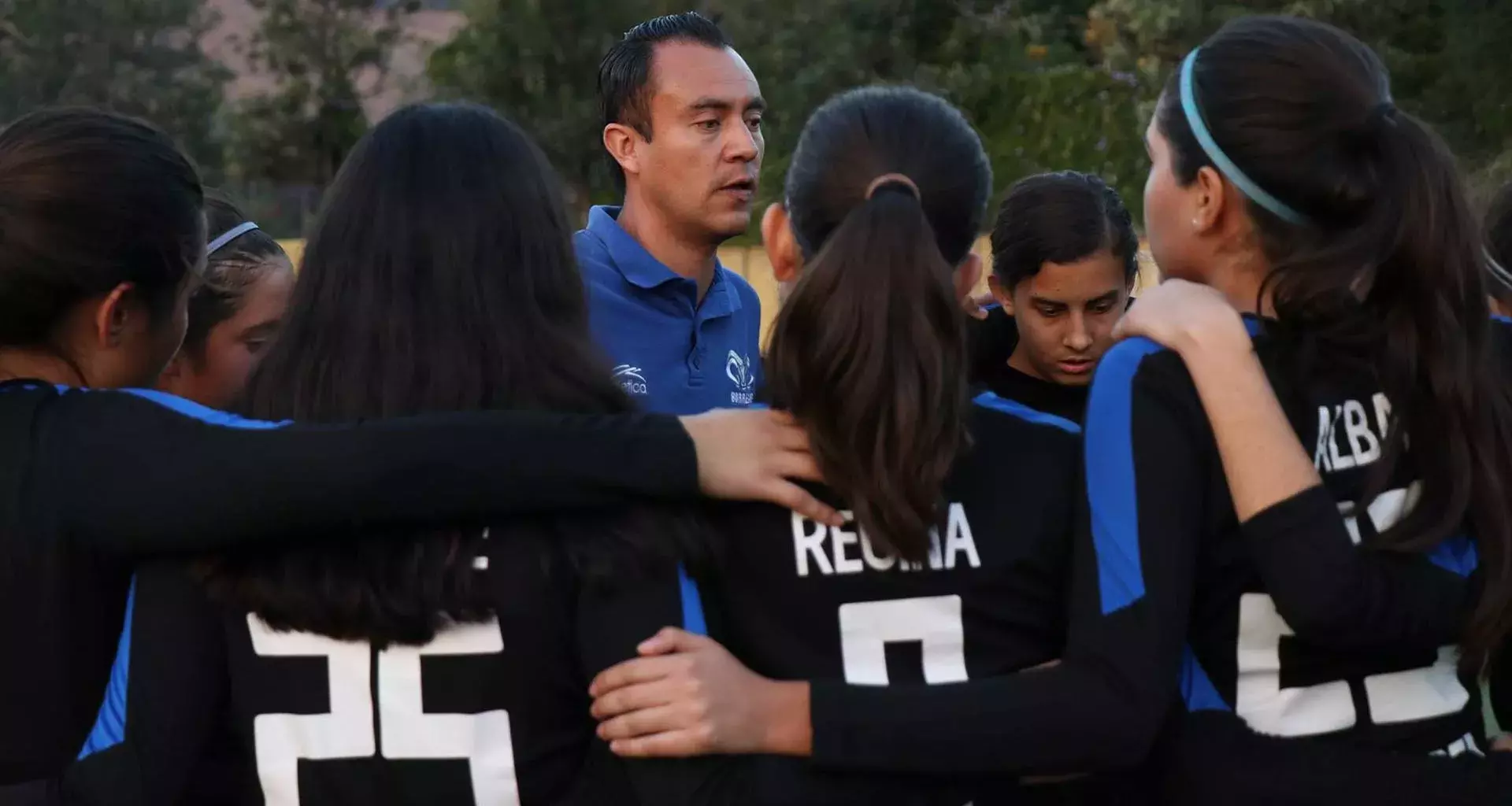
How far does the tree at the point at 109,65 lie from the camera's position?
3303cm

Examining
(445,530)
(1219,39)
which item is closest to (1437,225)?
(1219,39)

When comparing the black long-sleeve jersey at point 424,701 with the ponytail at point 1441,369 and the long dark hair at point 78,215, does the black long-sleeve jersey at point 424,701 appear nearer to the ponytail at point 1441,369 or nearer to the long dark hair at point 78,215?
the long dark hair at point 78,215

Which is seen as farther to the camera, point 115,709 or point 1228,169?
point 1228,169

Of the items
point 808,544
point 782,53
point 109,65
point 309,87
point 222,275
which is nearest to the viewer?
point 808,544

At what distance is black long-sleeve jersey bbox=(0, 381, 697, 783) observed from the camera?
5.76 ft

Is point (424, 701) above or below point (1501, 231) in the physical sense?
below

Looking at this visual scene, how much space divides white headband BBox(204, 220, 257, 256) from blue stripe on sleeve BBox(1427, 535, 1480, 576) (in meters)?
2.03

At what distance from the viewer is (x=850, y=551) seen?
1.84 metres

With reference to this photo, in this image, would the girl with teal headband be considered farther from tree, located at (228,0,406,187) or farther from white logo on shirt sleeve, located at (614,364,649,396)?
tree, located at (228,0,406,187)

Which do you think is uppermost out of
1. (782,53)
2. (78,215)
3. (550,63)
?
(550,63)

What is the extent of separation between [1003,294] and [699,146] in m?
0.80

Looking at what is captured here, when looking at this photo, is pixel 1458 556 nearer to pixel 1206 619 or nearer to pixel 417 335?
pixel 1206 619

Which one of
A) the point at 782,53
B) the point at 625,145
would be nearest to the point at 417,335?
the point at 625,145

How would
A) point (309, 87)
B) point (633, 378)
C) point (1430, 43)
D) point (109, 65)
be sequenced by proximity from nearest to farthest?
point (633, 378) → point (1430, 43) → point (309, 87) → point (109, 65)
